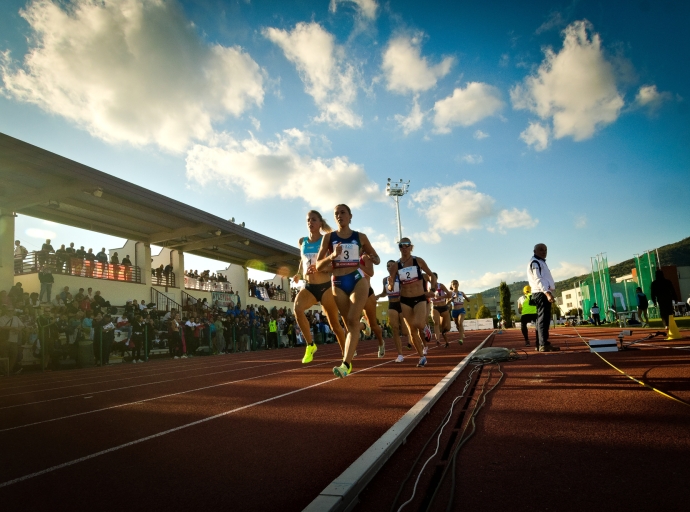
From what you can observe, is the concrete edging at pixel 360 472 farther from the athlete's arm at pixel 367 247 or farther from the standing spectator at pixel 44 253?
the standing spectator at pixel 44 253

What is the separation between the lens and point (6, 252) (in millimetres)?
18016

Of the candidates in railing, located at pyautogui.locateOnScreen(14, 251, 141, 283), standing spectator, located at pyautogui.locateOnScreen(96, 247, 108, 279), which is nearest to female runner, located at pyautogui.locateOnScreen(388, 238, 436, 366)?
railing, located at pyautogui.locateOnScreen(14, 251, 141, 283)

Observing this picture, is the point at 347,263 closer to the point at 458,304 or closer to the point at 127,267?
the point at 458,304

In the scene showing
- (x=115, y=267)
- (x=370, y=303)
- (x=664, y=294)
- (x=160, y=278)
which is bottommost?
(x=664, y=294)

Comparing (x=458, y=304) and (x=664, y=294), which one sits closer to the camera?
(x=664, y=294)

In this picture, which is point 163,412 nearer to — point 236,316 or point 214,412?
point 214,412

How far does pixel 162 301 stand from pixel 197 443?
24.8m

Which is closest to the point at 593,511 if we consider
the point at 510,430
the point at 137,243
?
the point at 510,430

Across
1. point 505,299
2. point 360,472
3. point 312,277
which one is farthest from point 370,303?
point 505,299

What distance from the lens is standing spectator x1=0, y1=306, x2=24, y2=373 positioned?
12136 millimetres

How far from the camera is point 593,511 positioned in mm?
1925

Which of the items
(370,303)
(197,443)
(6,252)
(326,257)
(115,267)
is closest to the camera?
(197,443)

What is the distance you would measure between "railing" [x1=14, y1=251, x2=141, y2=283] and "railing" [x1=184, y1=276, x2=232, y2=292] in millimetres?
5502

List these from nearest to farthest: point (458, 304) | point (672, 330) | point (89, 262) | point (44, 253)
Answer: point (672, 330) → point (458, 304) → point (44, 253) → point (89, 262)
